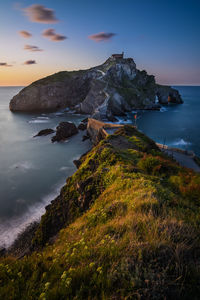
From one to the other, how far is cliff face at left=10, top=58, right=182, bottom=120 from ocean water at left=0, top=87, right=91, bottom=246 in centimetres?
4787

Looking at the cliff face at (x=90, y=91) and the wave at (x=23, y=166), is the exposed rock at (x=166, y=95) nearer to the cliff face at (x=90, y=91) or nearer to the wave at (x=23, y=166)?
the cliff face at (x=90, y=91)

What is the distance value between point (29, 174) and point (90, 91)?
7405 cm

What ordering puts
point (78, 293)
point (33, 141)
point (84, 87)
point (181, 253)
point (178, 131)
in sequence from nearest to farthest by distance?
point (78, 293) → point (181, 253) → point (33, 141) → point (178, 131) → point (84, 87)

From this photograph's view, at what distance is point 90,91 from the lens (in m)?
90.8

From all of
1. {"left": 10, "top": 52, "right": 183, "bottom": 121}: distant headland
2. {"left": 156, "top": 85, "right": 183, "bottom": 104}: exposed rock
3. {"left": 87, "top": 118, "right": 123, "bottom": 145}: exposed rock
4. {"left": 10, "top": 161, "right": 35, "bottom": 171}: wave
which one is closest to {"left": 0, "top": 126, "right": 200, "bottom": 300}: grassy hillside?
{"left": 10, "top": 161, "right": 35, "bottom": 171}: wave

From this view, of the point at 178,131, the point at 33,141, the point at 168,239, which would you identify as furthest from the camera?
the point at 178,131

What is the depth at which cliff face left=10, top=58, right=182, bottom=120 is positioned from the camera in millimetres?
90375

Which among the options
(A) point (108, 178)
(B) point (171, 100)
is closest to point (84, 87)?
(B) point (171, 100)

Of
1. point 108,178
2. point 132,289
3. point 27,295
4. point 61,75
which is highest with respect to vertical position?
point 61,75

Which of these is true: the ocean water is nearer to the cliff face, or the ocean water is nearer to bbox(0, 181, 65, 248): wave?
bbox(0, 181, 65, 248): wave

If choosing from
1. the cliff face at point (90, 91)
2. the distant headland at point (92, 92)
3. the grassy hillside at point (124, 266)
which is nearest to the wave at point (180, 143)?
the distant headland at point (92, 92)

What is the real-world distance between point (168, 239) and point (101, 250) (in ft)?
4.59

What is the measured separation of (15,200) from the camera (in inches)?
814

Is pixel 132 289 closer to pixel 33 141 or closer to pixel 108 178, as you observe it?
pixel 108 178
